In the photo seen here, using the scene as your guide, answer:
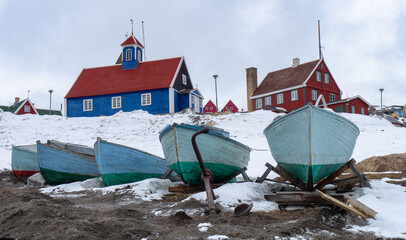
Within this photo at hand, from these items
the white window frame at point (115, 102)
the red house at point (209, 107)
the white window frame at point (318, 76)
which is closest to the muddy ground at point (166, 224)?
the white window frame at point (115, 102)

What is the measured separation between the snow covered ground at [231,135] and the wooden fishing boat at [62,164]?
0.84 m

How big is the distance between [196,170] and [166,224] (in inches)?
134

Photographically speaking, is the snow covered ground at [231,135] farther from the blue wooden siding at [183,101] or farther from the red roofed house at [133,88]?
the blue wooden siding at [183,101]

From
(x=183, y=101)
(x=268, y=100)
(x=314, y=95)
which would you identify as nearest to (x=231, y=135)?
(x=183, y=101)

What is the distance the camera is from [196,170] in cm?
889

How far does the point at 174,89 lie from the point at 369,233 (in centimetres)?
2560

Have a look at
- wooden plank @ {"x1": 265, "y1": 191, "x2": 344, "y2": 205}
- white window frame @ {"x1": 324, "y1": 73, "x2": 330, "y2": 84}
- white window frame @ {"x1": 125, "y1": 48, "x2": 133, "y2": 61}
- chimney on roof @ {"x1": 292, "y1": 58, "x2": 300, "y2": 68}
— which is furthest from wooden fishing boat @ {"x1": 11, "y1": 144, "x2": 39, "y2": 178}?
white window frame @ {"x1": 324, "y1": 73, "x2": 330, "y2": 84}

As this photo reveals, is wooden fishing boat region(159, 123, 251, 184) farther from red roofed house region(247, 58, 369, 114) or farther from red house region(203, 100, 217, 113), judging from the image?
red house region(203, 100, 217, 113)

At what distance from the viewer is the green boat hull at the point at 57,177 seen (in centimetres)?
1226

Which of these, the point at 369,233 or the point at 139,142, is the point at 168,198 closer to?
the point at 369,233

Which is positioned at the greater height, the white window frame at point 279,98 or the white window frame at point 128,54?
the white window frame at point 128,54

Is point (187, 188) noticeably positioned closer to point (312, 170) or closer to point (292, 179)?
point (292, 179)

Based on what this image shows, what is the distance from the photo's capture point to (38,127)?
2439 cm

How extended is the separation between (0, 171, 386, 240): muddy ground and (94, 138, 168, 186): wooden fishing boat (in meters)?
4.00
